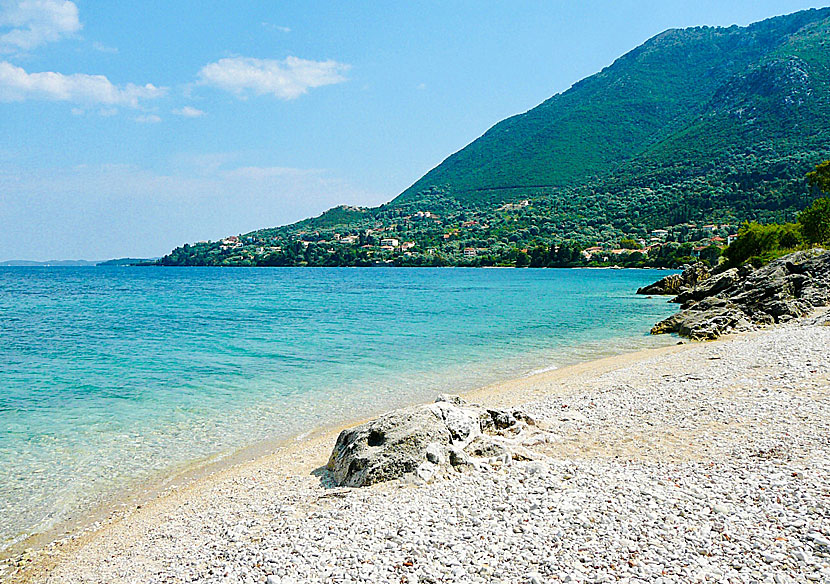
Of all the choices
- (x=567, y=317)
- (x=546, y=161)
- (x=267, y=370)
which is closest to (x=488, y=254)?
(x=546, y=161)

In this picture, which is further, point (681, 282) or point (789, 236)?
point (681, 282)

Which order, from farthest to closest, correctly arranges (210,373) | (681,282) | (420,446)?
(681,282), (210,373), (420,446)

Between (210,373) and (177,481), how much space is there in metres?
9.52

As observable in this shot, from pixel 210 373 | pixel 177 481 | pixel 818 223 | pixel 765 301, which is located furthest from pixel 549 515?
pixel 818 223

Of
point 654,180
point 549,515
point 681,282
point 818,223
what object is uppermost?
point 654,180

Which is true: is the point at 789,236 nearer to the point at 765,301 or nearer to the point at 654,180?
the point at 765,301

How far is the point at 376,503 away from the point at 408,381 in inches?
420

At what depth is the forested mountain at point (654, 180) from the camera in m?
123

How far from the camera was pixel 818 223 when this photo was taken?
46.2m

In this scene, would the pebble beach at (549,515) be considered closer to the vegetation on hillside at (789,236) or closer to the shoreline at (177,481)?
the shoreline at (177,481)

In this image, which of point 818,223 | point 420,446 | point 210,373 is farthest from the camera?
point 818,223

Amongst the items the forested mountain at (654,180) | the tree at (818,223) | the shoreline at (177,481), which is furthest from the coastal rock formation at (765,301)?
the forested mountain at (654,180)

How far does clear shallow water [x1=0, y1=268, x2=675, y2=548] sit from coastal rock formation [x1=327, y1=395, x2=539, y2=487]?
4342 millimetres

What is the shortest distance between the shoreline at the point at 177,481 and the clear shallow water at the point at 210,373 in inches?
11.8
